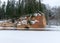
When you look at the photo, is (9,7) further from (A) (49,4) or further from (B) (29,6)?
(A) (49,4)

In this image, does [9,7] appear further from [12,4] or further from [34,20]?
[34,20]

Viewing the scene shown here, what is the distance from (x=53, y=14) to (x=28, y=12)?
486mm

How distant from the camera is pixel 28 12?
3.04 metres
